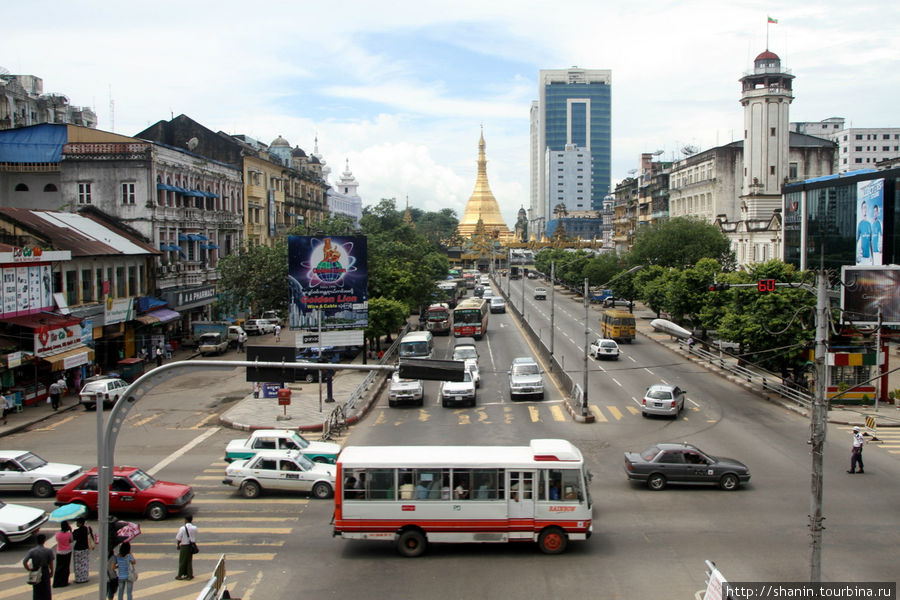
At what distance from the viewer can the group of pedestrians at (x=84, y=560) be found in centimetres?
1512

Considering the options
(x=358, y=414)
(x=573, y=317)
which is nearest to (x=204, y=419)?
(x=358, y=414)

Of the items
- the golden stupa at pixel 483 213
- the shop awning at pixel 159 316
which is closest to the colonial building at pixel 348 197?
the golden stupa at pixel 483 213

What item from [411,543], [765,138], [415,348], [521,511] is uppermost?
[765,138]

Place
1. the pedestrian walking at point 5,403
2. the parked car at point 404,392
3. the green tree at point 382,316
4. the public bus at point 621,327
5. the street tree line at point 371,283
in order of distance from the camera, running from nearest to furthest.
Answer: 1. the pedestrian walking at point 5,403
2. the parked car at point 404,392
3. the green tree at point 382,316
4. the street tree line at point 371,283
5. the public bus at point 621,327

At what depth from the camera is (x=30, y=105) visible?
85438mm

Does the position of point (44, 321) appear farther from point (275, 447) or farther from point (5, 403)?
point (275, 447)

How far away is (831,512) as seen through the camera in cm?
2072

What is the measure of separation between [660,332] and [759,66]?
2980 cm

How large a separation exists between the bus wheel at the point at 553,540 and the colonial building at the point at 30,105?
73.8 metres

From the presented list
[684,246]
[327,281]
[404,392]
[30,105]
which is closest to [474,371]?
[404,392]

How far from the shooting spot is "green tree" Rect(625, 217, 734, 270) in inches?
2879

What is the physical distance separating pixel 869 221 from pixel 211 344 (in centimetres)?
4345

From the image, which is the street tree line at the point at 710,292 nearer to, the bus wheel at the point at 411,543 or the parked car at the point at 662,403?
the parked car at the point at 662,403
